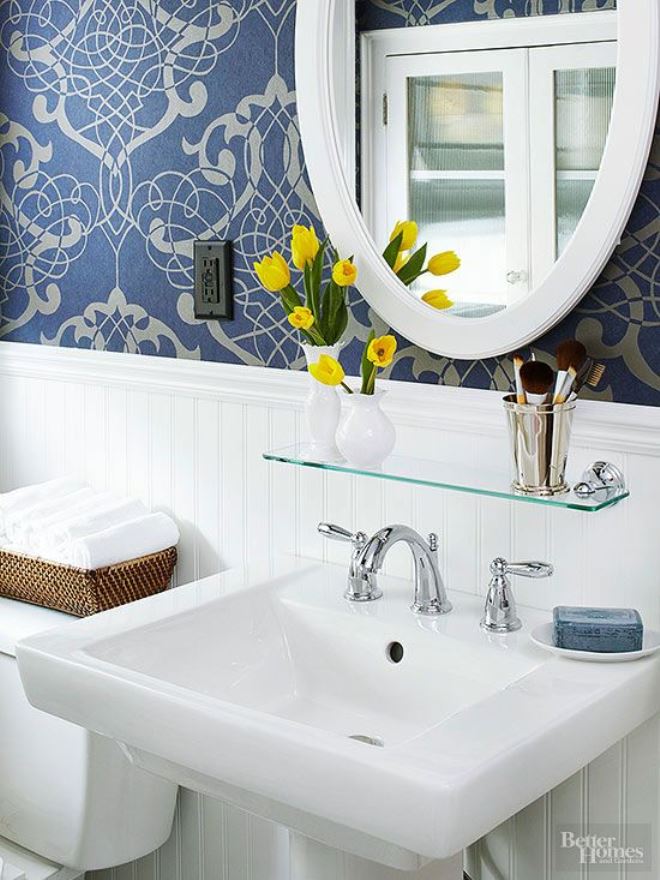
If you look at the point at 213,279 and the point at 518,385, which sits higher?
the point at 213,279

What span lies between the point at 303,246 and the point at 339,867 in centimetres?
89

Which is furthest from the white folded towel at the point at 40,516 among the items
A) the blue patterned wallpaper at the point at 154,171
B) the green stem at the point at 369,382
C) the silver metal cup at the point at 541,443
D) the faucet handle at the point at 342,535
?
the silver metal cup at the point at 541,443

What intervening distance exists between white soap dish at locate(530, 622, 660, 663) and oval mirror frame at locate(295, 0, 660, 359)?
41 centimetres

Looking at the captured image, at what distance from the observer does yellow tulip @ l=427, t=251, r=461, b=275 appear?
171cm

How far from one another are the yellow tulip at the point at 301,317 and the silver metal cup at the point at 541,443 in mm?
350

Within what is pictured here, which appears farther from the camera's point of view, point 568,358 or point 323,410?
point 323,410

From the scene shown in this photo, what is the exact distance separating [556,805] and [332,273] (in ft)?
2.76

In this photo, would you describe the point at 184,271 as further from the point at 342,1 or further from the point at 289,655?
the point at 289,655

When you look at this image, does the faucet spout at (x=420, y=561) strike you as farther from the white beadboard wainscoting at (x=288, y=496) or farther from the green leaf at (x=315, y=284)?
the green leaf at (x=315, y=284)

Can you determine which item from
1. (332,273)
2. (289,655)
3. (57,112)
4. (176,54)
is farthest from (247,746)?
(57,112)

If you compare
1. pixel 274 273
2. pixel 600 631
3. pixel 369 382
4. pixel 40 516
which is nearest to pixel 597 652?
pixel 600 631

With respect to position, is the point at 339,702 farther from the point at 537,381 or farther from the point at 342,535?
the point at 537,381

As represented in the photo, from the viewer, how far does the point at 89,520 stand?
81.0 inches

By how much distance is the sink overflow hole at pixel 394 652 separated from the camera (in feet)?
5.58
